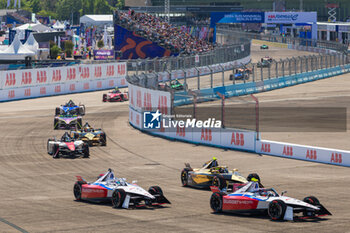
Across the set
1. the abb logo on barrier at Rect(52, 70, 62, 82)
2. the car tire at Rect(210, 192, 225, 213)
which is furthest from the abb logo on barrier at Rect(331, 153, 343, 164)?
the abb logo on barrier at Rect(52, 70, 62, 82)

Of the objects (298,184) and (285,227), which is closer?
(285,227)

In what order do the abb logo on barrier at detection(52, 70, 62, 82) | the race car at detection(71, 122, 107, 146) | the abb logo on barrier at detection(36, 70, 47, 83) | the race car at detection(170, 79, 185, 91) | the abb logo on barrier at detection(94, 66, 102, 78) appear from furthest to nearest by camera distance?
the abb logo on barrier at detection(94, 66, 102, 78), the abb logo on barrier at detection(52, 70, 62, 82), the abb logo on barrier at detection(36, 70, 47, 83), the race car at detection(170, 79, 185, 91), the race car at detection(71, 122, 107, 146)

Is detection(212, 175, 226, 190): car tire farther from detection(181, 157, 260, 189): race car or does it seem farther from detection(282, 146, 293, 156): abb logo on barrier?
detection(282, 146, 293, 156): abb logo on barrier

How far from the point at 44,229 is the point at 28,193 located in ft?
17.3

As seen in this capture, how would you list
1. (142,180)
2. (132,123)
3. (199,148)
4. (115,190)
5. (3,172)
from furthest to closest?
1. (132,123)
2. (199,148)
3. (3,172)
4. (142,180)
5. (115,190)

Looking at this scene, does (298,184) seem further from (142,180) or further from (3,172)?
(3,172)

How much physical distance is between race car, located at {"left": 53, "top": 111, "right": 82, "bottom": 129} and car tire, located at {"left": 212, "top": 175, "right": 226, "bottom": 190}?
17.2 m

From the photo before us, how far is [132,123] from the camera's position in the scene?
37938 mm

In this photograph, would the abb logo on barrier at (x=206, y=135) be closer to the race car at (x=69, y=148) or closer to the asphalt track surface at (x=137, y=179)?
the asphalt track surface at (x=137, y=179)

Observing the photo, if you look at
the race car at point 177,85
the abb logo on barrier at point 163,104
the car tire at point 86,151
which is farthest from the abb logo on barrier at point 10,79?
the car tire at point 86,151

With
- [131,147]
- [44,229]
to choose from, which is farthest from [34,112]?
[44,229]

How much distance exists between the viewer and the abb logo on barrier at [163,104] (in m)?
32.7

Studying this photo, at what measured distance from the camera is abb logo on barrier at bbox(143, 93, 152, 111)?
34550 mm

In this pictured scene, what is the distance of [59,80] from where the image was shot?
56688 millimetres
